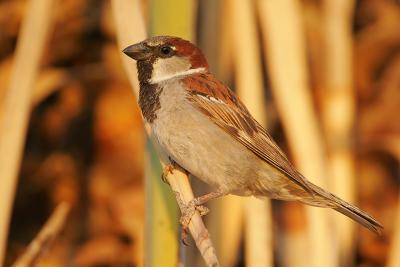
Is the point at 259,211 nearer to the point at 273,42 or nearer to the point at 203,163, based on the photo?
the point at 203,163

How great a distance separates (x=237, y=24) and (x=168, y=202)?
1124 mm

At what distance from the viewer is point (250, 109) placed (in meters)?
2.97

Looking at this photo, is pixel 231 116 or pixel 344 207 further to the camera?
pixel 231 116

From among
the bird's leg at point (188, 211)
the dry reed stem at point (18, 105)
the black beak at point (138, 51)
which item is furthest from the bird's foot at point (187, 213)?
the dry reed stem at point (18, 105)

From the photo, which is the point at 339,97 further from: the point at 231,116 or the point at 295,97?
the point at 231,116

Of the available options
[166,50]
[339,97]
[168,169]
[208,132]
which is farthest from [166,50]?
[339,97]

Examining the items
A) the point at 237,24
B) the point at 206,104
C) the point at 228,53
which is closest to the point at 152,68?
the point at 206,104

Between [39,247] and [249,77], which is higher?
[249,77]

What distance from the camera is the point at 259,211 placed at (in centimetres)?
274

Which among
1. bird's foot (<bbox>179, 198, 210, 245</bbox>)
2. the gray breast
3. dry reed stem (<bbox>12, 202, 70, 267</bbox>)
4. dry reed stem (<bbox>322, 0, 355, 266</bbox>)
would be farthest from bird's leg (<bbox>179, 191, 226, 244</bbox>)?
dry reed stem (<bbox>322, 0, 355, 266</bbox>)

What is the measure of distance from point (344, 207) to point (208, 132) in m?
0.48

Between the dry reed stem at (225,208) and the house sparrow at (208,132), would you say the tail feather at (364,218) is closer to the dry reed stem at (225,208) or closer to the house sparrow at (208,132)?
the house sparrow at (208,132)

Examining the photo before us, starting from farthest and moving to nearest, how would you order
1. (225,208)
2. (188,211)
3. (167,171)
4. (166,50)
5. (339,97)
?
(339,97) → (225,208) → (166,50) → (167,171) → (188,211)

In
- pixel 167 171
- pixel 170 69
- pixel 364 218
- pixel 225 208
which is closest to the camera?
pixel 167 171
